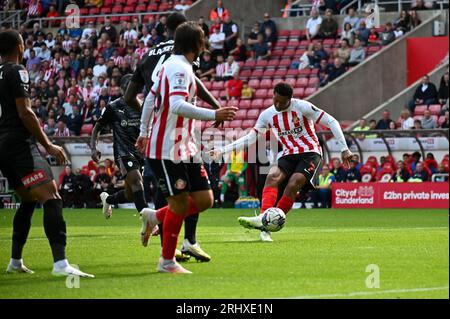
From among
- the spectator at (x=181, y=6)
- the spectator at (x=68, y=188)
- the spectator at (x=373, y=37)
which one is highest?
the spectator at (x=181, y=6)

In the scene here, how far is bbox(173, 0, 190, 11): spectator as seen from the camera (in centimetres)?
3612

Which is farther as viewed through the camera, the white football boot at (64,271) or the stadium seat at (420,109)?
the stadium seat at (420,109)

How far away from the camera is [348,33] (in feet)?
106

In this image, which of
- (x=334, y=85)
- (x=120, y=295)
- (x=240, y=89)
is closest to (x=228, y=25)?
(x=240, y=89)

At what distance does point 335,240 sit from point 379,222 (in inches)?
209

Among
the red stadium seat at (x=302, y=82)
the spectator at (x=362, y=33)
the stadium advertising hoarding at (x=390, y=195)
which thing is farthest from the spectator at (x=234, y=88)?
the stadium advertising hoarding at (x=390, y=195)

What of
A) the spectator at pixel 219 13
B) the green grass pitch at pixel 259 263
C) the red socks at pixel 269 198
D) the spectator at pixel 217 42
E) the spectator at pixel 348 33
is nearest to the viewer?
the green grass pitch at pixel 259 263

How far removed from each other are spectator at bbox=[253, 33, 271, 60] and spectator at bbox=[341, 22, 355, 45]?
9.72 feet

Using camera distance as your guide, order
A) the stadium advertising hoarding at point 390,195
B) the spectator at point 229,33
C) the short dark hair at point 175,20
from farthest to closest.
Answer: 1. the spectator at point 229,33
2. the stadium advertising hoarding at point 390,195
3. the short dark hair at point 175,20

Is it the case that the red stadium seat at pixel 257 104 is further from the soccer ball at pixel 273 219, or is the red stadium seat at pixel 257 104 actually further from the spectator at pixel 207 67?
the soccer ball at pixel 273 219

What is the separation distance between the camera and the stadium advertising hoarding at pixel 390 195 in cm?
2614

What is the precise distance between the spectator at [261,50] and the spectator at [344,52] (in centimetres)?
306

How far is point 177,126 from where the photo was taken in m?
10.1
